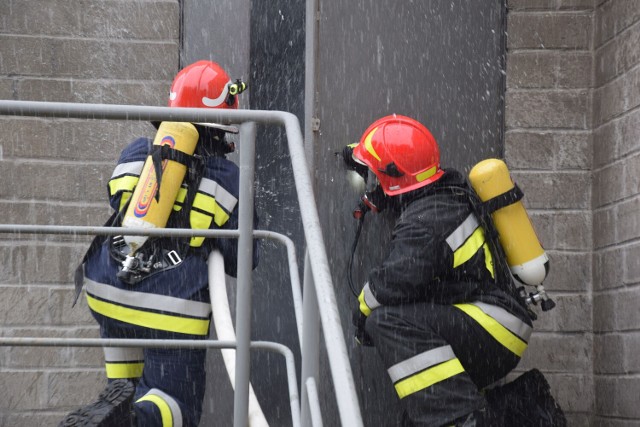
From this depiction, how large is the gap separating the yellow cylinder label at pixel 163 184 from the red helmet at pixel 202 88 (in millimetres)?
465

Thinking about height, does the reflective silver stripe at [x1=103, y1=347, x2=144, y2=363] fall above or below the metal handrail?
below

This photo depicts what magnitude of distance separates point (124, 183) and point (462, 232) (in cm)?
142

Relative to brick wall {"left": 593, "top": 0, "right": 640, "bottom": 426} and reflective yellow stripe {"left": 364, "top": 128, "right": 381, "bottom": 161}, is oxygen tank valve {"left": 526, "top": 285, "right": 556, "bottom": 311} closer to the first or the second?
brick wall {"left": 593, "top": 0, "right": 640, "bottom": 426}

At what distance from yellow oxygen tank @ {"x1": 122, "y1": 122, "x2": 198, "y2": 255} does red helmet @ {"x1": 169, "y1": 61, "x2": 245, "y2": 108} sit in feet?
1.49

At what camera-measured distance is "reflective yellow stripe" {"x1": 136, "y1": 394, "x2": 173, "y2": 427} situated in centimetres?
387

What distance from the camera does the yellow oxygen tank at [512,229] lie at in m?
4.74

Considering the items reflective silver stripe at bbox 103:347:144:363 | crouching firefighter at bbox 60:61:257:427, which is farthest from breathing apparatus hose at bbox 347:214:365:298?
reflective silver stripe at bbox 103:347:144:363

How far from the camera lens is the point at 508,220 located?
4.75 meters

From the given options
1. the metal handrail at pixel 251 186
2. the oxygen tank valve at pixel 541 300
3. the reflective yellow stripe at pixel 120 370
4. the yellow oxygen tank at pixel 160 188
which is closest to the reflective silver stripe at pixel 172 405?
the reflective yellow stripe at pixel 120 370

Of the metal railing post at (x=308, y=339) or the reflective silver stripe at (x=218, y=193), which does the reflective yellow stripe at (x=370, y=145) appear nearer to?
the reflective silver stripe at (x=218, y=193)

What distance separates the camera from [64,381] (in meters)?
5.68

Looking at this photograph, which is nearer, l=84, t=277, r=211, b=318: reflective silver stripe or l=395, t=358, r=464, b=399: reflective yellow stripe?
l=84, t=277, r=211, b=318: reflective silver stripe

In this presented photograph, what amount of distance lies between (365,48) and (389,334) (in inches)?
65.3

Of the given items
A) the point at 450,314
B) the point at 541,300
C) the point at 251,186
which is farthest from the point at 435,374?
the point at 251,186
